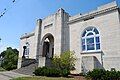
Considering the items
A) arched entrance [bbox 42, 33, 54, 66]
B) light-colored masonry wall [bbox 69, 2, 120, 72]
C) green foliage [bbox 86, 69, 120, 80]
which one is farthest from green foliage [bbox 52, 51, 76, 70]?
arched entrance [bbox 42, 33, 54, 66]

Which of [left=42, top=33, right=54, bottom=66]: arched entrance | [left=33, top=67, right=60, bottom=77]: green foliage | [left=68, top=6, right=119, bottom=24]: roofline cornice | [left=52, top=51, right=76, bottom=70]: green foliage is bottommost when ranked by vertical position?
[left=33, top=67, right=60, bottom=77]: green foliage

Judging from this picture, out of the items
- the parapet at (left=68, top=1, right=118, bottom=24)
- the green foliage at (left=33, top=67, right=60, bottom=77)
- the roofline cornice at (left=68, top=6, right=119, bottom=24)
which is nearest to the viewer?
the green foliage at (left=33, top=67, right=60, bottom=77)

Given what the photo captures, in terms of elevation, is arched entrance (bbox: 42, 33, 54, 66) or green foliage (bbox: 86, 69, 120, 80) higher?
arched entrance (bbox: 42, 33, 54, 66)

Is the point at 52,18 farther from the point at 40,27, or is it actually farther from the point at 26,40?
the point at 26,40

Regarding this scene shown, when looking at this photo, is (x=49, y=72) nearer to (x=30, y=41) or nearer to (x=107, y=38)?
(x=107, y=38)

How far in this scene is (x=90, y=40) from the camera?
917 inches

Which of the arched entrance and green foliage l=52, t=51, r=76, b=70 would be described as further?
the arched entrance

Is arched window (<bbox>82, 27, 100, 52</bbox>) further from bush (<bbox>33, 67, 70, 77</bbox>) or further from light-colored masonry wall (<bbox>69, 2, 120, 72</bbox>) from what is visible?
bush (<bbox>33, 67, 70, 77</bbox>)

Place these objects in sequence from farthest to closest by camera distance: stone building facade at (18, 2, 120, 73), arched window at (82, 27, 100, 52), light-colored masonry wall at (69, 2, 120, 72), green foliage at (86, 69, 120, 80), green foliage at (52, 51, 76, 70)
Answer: arched window at (82, 27, 100, 52), green foliage at (52, 51, 76, 70), stone building facade at (18, 2, 120, 73), light-colored masonry wall at (69, 2, 120, 72), green foliage at (86, 69, 120, 80)

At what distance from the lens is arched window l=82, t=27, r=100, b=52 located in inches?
875

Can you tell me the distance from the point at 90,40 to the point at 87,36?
0.83 meters

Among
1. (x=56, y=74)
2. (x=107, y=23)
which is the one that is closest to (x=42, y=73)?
(x=56, y=74)

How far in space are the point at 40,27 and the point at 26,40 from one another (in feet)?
23.0

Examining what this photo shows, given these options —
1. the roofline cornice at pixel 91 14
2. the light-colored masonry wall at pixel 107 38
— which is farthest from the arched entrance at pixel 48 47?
the light-colored masonry wall at pixel 107 38
